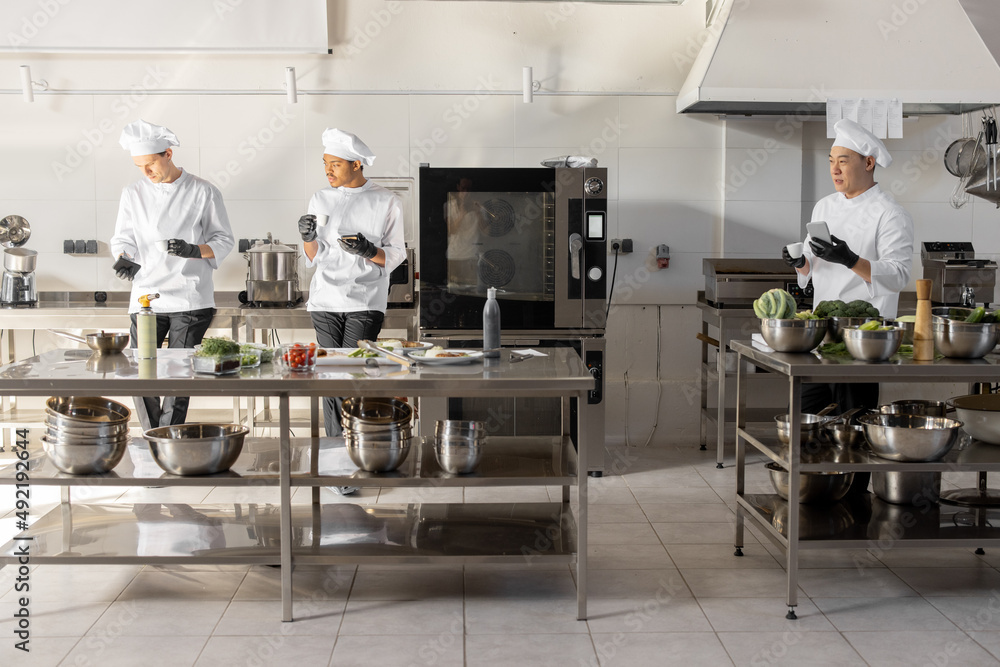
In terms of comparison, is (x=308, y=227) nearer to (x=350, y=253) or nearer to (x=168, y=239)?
(x=350, y=253)

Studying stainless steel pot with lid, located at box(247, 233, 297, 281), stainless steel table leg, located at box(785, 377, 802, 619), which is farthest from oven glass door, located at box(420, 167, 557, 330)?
stainless steel table leg, located at box(785, 377, 802, 619)

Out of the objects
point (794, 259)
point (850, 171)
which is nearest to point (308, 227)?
point (794, 259)

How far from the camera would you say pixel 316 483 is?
2730 mm

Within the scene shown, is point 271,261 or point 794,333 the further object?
point 271,261

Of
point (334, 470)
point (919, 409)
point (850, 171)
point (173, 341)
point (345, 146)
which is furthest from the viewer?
point (173, 341)

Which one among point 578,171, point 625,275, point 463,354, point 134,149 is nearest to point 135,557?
point 463,354

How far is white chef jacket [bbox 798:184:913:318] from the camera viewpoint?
3.56m

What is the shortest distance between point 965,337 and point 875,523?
669 millimetres

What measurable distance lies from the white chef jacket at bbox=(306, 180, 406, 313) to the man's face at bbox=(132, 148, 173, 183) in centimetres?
67

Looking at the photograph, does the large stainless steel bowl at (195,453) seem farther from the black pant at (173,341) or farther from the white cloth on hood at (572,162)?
the white cloth on hood at (572,162)

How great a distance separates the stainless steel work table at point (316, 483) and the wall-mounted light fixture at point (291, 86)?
2.32 m

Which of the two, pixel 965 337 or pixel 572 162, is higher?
pixel 572 162

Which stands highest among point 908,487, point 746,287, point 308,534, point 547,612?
point 746,287

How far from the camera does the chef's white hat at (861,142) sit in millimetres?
3545
